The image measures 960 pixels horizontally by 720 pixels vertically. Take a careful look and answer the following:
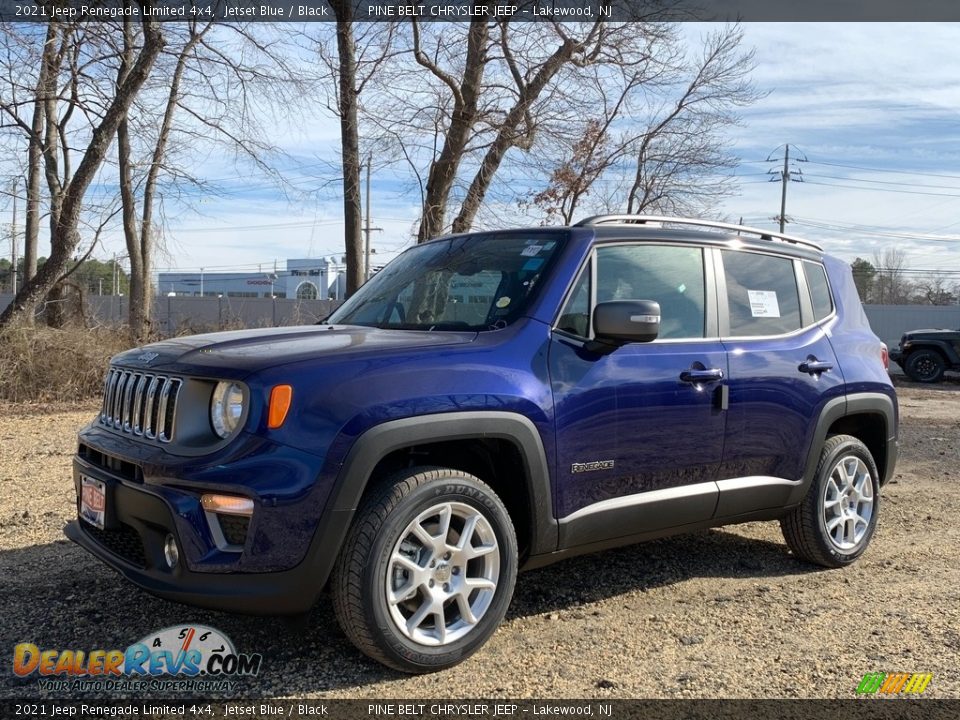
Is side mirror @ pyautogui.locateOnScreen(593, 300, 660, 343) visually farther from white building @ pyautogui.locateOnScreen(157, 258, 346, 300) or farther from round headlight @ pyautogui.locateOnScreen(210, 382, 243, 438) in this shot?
white building @ pyautogui.locateOnScreen(157, 258, 346, 300)

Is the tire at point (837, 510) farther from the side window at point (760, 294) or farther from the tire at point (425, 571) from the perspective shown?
the tire at point (425, 571)

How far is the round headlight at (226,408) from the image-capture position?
10.5 ft

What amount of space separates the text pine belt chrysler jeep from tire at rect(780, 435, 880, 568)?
2cm

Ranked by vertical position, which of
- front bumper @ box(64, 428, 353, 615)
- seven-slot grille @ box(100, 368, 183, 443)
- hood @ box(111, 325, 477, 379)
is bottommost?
front bumper @ box(64, 428, 353, 615)

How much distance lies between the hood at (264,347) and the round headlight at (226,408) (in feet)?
0.18

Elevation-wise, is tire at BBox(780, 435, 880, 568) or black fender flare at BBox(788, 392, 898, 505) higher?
black fender flare at BBox(788, 392, 898, 505)

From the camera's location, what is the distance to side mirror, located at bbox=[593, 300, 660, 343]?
3715 millimetres

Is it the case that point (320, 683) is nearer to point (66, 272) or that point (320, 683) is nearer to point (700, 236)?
point (700, 236)

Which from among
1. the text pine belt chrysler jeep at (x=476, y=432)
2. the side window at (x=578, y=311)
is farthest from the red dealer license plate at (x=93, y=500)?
the side window at (x=578, y=311)

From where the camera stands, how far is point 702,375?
13.8 feet

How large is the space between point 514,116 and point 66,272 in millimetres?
7853

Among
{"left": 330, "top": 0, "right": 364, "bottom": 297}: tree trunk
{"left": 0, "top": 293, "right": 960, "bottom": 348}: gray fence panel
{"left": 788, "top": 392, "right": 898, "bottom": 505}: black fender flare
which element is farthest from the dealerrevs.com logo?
{"left": 330, "top": 0, "right": 364, "bottom": 297}: tree trunk

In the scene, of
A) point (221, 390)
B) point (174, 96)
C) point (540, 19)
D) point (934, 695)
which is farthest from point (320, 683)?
point (540, 19)

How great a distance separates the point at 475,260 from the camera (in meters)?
4.34
